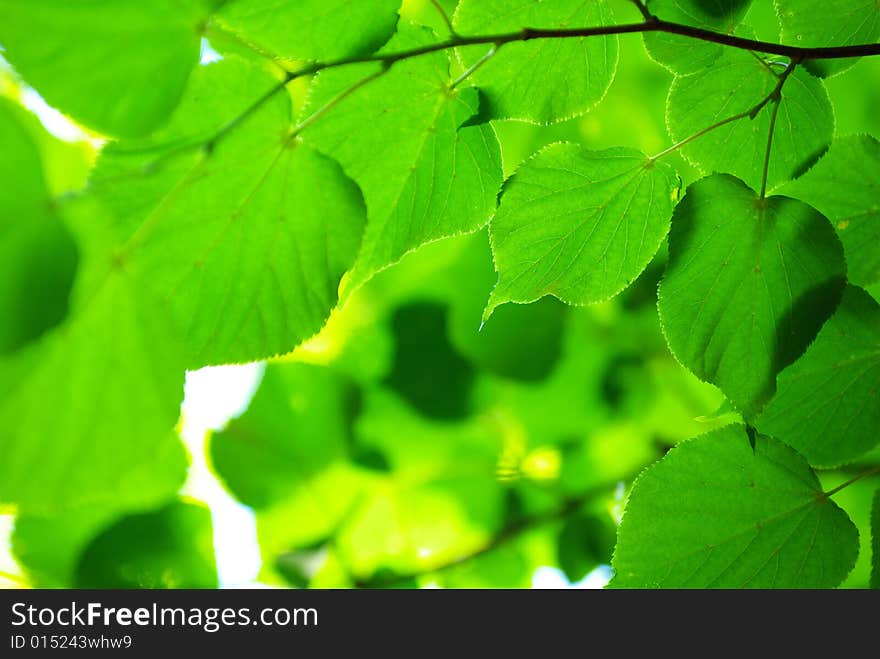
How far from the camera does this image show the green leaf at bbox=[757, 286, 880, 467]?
0.52 metres

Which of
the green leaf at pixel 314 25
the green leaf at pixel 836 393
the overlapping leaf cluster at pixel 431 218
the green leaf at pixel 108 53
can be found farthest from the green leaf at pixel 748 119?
the green leaf at pixel 108 53

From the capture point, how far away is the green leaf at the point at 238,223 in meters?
0.39

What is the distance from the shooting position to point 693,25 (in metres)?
0.47

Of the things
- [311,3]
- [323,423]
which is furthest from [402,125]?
[323,423]

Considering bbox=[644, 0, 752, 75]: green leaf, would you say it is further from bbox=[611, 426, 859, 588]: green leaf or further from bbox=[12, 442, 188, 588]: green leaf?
bbox=[12, 442, 188, 588]: green leaf

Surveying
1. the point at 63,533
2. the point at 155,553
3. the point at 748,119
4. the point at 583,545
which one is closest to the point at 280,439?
the point at 155,553

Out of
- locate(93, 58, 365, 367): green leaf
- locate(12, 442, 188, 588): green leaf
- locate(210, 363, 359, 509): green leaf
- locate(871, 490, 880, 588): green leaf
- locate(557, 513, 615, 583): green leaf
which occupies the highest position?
locate(210, 363, 359, 509): green leaf

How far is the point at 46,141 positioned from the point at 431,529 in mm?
1047

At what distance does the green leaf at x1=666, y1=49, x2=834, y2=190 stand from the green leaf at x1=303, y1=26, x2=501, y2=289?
0.48 feet

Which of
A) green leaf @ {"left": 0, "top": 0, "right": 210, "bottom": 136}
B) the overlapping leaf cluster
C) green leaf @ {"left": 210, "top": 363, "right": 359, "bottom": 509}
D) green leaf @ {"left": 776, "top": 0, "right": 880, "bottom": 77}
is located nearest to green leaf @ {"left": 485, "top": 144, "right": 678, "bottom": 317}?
the overlapping leaf cluster

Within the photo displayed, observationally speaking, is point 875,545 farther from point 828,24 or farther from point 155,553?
point 155,553

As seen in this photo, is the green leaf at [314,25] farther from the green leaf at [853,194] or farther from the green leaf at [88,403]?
the green leaf at [853,194]

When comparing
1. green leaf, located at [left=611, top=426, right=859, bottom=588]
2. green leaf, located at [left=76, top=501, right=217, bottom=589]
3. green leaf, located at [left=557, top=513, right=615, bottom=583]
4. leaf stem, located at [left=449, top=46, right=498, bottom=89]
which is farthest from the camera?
green leaf, located at [left=557, top=513, right=615, bottom=583]

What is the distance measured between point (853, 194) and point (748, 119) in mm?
114
